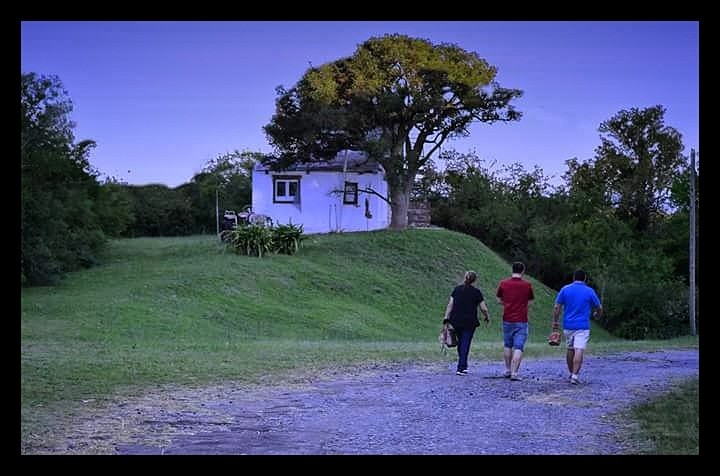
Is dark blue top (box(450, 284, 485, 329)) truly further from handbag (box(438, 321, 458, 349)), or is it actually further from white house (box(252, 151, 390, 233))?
white house (box(252, 151, 390, 233))

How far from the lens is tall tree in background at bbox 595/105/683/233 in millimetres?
49344

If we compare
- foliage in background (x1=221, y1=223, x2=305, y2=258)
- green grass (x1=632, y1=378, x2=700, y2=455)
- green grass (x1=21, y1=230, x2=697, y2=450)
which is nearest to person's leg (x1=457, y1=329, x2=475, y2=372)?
green grass (x1=21, y1=230, x2=697, y2=450)

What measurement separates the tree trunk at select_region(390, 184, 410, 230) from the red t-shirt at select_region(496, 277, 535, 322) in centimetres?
3381

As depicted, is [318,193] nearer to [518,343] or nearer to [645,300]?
[645,300]

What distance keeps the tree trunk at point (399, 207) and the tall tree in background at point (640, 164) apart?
12.1m

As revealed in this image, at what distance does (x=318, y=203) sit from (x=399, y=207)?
4582 mm

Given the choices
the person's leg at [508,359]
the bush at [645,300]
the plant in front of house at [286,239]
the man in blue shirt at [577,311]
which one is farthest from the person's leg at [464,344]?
the plant in front of house at [286,239]

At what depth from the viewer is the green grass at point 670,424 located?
28.5ft

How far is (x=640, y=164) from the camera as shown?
49.7 meters

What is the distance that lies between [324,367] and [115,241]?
36.8 m
